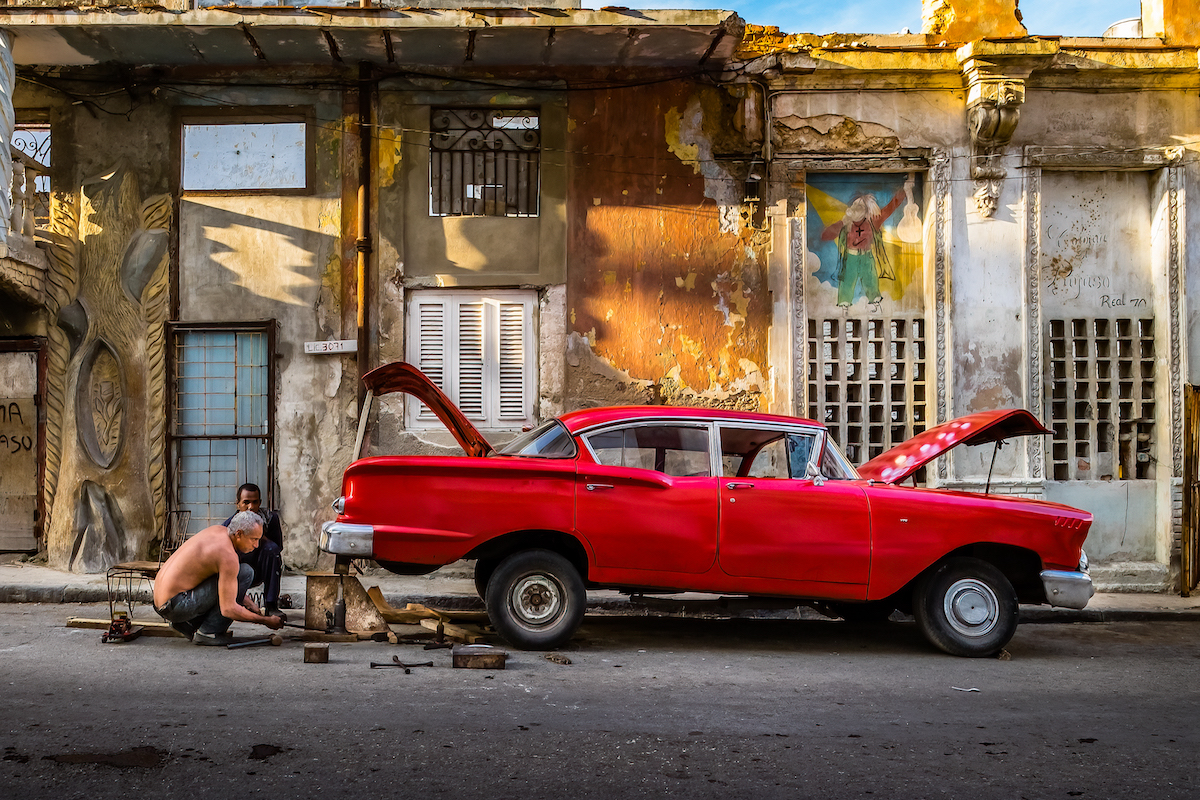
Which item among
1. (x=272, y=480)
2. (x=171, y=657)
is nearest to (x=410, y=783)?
(x=171, y=657)

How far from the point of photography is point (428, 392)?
26.8 feet

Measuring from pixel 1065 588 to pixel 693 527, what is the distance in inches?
103

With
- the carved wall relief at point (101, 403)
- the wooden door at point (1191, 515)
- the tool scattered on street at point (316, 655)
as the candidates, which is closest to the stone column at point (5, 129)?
the carved wall relief at point (101, 403)

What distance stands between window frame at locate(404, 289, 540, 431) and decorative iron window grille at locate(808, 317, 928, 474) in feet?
10.4

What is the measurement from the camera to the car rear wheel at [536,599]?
267 inches

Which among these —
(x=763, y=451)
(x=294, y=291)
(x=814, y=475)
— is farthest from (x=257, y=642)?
(x=294, y=291)

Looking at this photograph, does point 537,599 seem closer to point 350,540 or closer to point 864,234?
point 350,540

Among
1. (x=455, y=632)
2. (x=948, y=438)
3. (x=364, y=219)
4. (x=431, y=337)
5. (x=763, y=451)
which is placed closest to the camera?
(x=455, y=632)

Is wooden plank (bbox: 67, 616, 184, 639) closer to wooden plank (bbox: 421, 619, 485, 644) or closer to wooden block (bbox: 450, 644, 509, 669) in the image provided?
wooden plank (bbox: 421, 619, 485, 644)

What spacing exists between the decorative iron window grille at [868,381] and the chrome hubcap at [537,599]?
555 centimetres

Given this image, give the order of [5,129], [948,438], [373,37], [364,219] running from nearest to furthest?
[948,438]
[5,129]
[373,37]
[364,219]

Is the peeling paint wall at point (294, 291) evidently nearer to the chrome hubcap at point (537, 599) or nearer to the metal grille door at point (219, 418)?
the metal grille door at point (219, 418)

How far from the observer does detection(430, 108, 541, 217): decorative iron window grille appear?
11.5 meters

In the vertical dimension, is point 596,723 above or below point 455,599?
above
